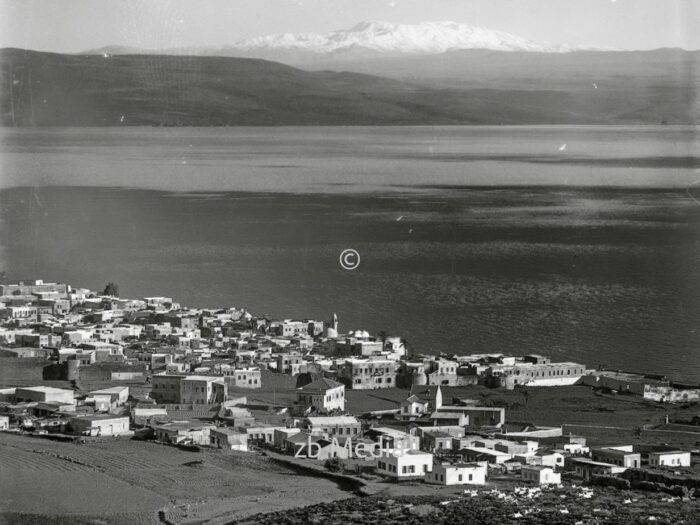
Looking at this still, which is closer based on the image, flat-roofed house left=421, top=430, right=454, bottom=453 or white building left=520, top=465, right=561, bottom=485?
white building left=520, top=465, right=561, bottom=485

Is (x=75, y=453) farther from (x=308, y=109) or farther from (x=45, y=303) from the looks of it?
(x=308, y=109)

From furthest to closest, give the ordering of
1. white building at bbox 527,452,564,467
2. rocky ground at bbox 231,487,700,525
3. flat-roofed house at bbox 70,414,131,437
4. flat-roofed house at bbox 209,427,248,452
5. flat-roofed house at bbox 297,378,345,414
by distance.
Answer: flat-roofed house at bbox 297,378,345,414
flat-roofed house at bbox 70,414,131,437
flat-roofed house at bbox 209,427,248,452
white building at bbox 527,452,564,467
rocky ground at bbox 231,487,700,525

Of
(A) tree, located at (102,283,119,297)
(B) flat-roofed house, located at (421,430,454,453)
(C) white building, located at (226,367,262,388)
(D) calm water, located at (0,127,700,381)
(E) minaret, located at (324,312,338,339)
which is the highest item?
(D) calm water, located at (0,127,700,381)

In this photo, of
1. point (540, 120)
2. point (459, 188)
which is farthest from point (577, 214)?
point (540, 120)

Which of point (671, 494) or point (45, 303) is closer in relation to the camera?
point (671, 494)

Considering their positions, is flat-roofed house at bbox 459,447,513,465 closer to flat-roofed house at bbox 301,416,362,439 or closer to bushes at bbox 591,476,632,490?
bushes at bbox 591,476,632,490

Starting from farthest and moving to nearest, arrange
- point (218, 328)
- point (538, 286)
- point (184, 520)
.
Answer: point (538, 286)
point (218, 328)
point (184, 520)

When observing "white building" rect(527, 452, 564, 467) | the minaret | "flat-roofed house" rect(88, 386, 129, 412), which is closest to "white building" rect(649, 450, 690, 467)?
"white building" rect(527, 452, 564, 467)

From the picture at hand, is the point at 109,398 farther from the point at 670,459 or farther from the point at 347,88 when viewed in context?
the point at 347,88

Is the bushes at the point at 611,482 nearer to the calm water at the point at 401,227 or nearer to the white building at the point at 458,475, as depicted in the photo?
the white building at the point at 458,475
